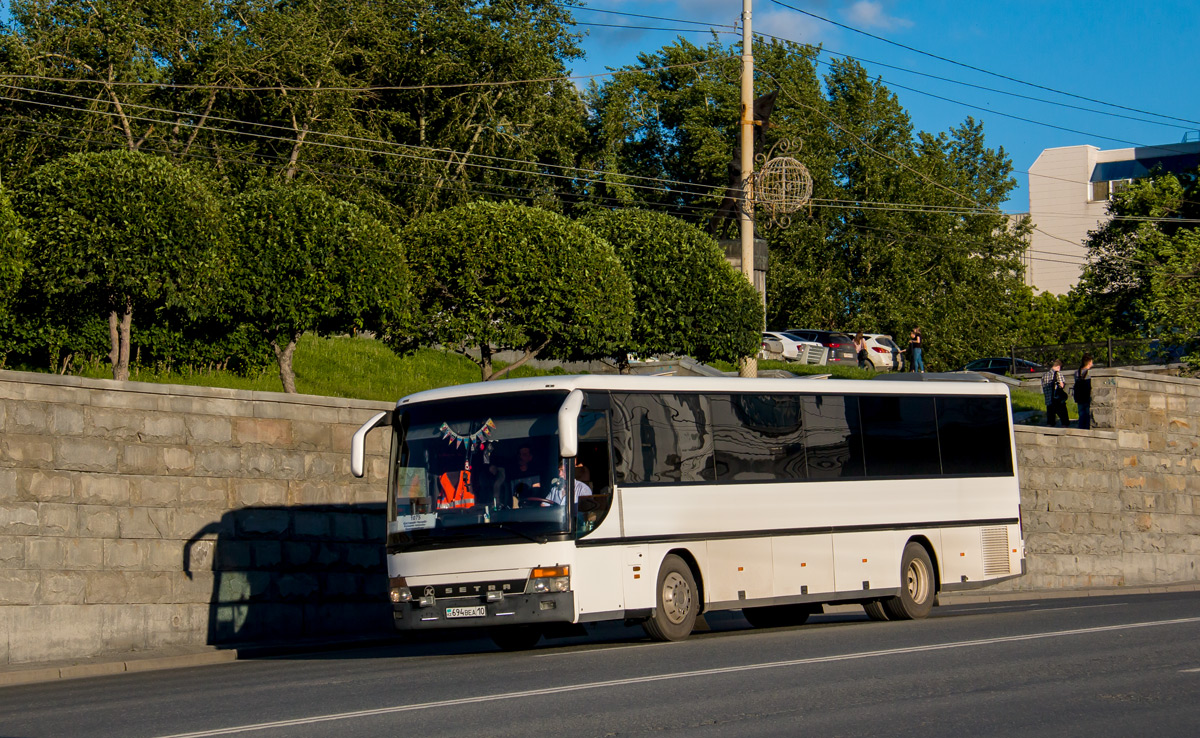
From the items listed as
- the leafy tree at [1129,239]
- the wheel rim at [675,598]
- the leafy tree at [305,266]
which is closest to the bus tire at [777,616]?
the wheel rim at [675,598]

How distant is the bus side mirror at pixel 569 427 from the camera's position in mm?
12289

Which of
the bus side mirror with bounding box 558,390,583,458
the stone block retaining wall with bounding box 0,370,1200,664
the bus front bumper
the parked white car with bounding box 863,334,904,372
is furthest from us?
the parked white car with bounding box 863,334,904,372

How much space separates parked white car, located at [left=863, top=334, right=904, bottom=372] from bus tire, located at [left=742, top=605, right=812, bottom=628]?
40.6 metres

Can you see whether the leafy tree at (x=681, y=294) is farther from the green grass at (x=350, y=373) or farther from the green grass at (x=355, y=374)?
the green grass at (x=350, y=373)

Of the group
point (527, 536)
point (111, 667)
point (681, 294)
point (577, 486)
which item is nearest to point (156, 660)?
point (111, 667)

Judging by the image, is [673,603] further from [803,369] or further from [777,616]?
[803,369]

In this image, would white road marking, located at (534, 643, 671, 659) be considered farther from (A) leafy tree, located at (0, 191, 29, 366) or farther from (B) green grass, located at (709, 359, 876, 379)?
(B) green grass, located at (709, 359, 876, 379)

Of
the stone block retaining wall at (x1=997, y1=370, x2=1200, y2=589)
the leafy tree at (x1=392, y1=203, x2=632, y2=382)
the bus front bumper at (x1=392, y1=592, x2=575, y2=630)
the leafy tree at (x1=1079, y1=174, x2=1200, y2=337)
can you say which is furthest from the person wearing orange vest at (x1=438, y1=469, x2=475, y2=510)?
the leafy tree at (x1=1079, y1=174, x2=1200, y2=337)

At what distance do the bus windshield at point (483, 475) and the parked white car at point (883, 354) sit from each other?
45.2 metres

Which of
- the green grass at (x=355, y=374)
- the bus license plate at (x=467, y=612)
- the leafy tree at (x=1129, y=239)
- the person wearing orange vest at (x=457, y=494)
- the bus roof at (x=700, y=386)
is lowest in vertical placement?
the bus license plate at (x=467, y=612)

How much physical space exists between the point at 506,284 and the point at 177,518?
1318 centimetres

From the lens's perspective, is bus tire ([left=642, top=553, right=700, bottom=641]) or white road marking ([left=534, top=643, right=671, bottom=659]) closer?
white road marking ([left=534, top=643, right=671, bottom=659])

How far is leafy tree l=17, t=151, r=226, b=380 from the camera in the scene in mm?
23844

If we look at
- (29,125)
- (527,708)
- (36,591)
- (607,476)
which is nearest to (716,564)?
(607,476)
